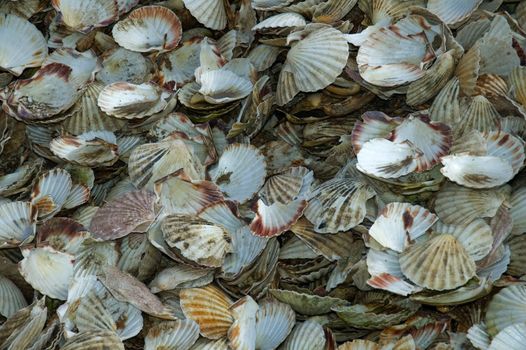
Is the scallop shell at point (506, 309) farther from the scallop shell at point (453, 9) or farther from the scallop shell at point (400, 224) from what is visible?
the scallop shell at point (453, 9)

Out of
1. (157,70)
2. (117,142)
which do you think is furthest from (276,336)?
(157,70)

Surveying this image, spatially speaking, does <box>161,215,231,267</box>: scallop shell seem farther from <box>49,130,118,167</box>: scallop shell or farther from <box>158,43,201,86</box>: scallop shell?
<box>158,43,201,86</box>: scallop shell

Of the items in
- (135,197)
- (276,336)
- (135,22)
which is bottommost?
(276,336)

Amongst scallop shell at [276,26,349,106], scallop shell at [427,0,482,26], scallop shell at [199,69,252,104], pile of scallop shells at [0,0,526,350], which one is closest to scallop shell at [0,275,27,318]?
pile of scallop shells at [0,0,526,350]

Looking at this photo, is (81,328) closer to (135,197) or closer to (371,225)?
(135,197)

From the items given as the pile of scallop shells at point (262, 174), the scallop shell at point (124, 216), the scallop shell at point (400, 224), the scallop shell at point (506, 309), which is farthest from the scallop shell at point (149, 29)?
the scallop shell at point (506, 309)

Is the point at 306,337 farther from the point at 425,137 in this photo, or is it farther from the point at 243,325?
the point at 425,137
